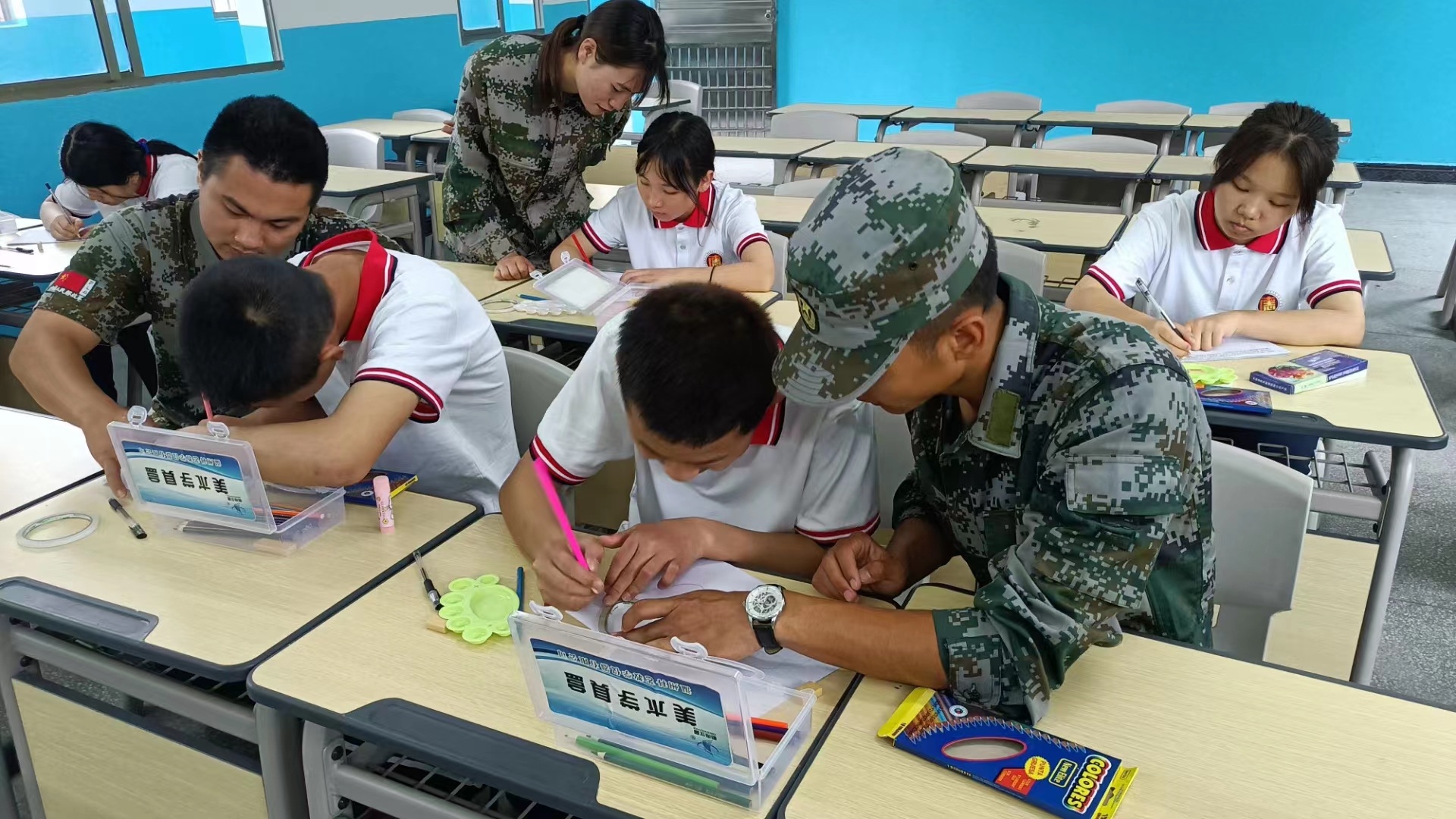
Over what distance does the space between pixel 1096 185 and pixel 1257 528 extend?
3.72m

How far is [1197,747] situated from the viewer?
90cm

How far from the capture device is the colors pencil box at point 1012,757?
836mm

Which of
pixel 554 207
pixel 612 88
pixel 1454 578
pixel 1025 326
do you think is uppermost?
pixel 612 88

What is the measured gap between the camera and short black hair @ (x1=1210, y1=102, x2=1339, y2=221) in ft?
6.25

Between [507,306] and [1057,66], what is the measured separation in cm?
626

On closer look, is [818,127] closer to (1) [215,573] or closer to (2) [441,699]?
(1) [215,573]

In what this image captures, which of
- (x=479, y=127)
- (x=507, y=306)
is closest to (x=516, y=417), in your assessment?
(x=507, y=306)

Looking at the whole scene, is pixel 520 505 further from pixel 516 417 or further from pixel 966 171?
pixel 966 171

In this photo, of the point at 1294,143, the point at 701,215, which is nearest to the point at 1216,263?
the point at 1294,143

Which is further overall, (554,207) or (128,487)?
(554,207)

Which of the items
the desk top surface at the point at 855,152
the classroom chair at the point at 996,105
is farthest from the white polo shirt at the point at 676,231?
the classroom chair at the point at 996,105

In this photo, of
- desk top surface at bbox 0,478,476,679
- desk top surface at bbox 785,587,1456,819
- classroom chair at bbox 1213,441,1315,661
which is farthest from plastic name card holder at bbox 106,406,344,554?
classroom chair at bbox 1213,441,1315,661

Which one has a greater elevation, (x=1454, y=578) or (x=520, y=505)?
(x=520, y=505)

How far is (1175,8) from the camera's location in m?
6.96
